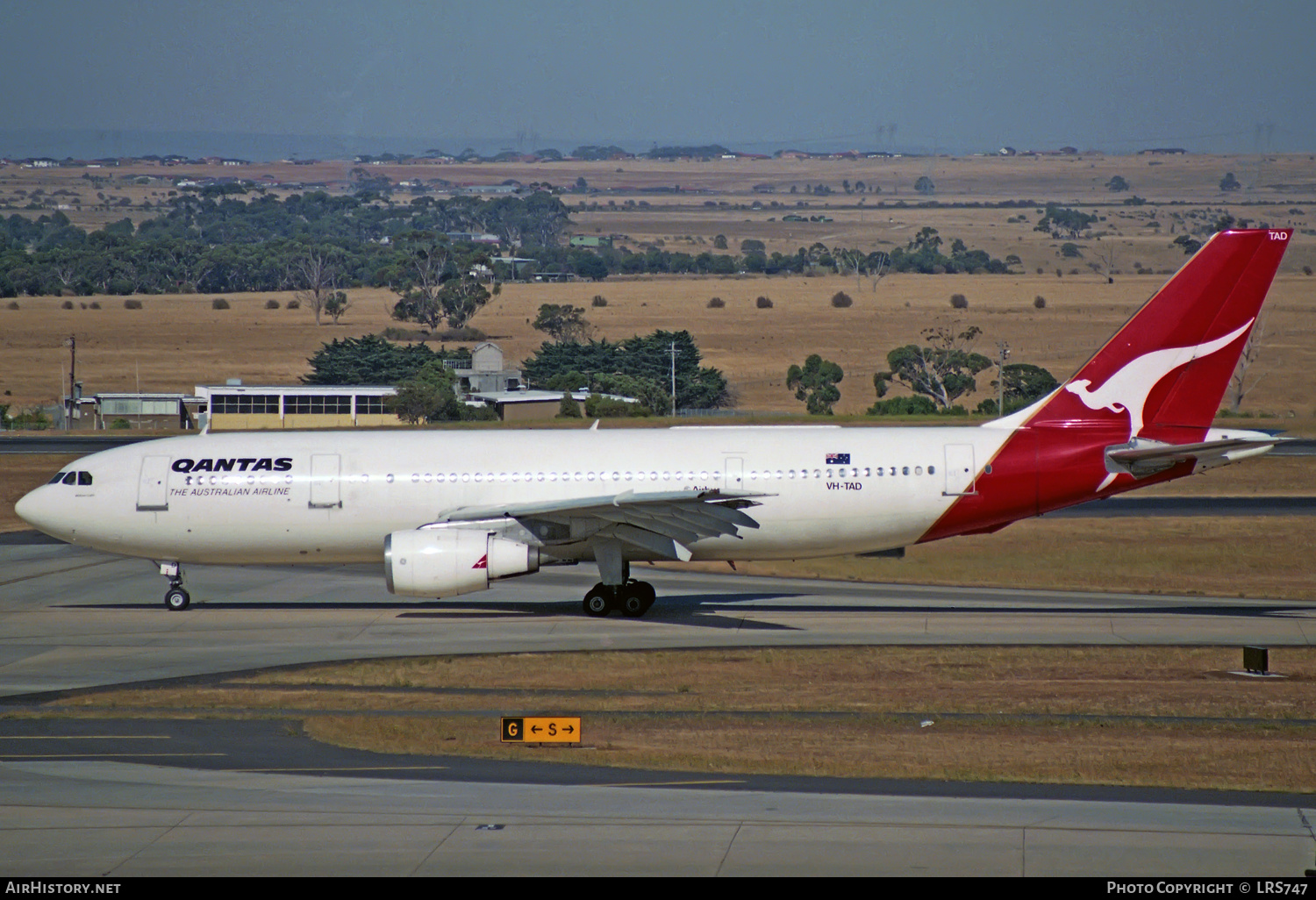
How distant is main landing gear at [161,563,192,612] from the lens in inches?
1280

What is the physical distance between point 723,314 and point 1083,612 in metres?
107

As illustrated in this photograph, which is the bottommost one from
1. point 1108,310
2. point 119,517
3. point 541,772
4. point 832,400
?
point 541,772

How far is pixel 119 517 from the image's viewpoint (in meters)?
31.3

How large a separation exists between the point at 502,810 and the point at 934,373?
265ft

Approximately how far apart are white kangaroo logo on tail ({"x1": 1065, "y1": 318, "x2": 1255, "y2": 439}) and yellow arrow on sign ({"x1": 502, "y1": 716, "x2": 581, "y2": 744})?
53.4 ft

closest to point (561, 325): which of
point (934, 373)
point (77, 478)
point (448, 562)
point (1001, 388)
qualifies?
point (934, 373)

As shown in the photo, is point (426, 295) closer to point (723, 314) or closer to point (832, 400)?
point (723, 314)

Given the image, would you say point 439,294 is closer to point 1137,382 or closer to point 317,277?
point 317,277

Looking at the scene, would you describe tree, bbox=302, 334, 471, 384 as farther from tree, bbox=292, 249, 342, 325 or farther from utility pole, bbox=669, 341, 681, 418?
tree, bbox=292, 249, 342, 325

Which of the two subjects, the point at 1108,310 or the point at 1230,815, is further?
the point at 1108,310

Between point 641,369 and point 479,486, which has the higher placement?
point 641,369

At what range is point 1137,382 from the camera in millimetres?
31109
